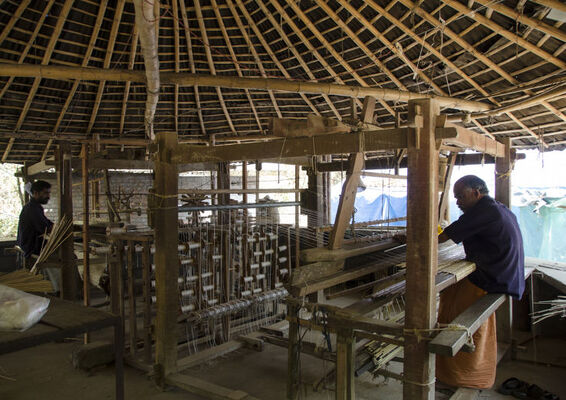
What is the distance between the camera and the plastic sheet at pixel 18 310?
1.63 meters

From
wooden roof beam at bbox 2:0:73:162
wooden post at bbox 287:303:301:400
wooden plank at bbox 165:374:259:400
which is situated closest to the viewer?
wooden post at bbox 287:303:301:400

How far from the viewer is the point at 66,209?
411cm

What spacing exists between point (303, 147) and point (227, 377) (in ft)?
6.23

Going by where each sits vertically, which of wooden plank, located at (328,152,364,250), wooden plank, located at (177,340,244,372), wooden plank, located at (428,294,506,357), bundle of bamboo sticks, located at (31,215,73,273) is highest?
wooden plank, located at (328,152,364,250)

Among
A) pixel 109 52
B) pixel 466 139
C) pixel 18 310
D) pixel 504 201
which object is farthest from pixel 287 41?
pixel 18 310

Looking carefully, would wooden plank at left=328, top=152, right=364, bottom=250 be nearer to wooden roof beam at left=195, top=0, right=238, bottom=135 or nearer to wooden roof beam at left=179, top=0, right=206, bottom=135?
wooden roof beam at left=179, top=0, right=206, bottom=135

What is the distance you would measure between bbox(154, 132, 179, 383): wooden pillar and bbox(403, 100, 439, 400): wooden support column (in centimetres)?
166

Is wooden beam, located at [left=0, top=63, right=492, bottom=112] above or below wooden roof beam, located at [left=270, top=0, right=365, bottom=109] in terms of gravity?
below

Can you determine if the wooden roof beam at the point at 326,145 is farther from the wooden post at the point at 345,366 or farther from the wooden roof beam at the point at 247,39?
the wooden roof beam at the point at 247,39

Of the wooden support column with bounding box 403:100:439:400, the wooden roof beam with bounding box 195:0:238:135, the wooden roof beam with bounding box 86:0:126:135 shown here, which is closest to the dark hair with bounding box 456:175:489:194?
the wooden support column with bounding box 403:100:439:400

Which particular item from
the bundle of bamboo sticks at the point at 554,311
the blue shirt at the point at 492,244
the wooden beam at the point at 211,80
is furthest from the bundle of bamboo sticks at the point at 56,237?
the bundle of bamboo sticks at the point at 554,311

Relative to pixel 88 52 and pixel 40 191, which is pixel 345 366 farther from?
pixel 88 52

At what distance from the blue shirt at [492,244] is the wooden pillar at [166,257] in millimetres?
1904

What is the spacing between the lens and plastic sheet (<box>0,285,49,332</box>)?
163cm
